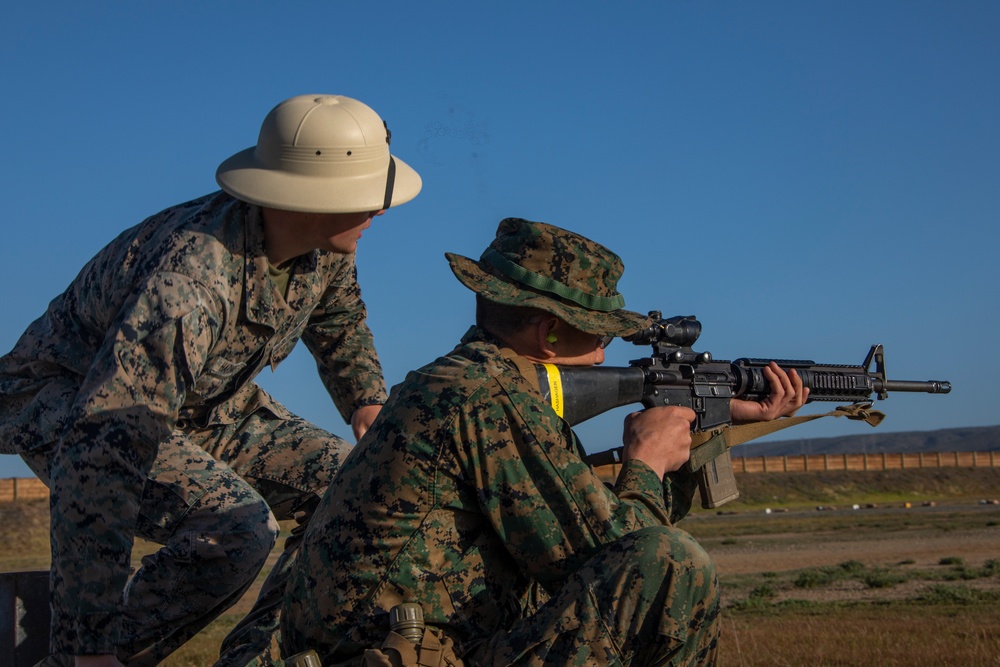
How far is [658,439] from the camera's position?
5.08m

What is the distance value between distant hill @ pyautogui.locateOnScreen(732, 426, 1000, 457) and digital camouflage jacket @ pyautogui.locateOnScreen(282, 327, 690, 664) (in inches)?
5875

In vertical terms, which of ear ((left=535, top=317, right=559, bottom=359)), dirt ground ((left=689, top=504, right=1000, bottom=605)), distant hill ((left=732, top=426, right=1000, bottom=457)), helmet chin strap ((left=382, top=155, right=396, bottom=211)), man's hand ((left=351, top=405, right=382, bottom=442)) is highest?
helmet chin strap ((left=382, top=155, right=396, bottom=211))

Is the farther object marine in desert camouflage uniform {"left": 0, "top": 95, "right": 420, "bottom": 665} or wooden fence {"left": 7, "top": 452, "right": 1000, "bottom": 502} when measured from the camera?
wooden fence {"left": 7, "top": 452, "right": 1000, "bottom": 502}

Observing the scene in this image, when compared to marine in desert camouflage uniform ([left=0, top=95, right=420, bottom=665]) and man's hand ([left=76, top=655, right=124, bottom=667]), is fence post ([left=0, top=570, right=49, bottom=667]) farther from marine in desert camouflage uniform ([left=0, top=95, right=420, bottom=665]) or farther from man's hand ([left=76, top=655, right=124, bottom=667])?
man's hand ([left=76, top=655, right=124, bottom=667])

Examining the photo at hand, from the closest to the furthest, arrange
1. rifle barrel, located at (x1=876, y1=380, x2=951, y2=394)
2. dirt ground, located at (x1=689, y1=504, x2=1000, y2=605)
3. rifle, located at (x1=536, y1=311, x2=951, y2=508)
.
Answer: rifle, located at (x1=536, y1=311, x2=951, y2=508) → rifle barrel, located at (x1=876, y1=380, x2=951, y2=394) → dirt ground, located at (x1=689, y1=504, x2=1000, y2=605)

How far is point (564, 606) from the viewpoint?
400 centimetres

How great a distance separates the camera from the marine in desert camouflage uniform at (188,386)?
4852 millimetres

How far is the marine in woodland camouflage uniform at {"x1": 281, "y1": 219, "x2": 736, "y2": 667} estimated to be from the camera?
4.00 meters

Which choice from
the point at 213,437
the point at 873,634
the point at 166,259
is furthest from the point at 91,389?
the point at 873,634

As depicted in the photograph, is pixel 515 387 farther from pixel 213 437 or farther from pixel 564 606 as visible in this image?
pixel 213 437

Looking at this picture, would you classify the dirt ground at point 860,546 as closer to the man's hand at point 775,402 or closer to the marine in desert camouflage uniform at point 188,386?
the man's hand at point 775,402

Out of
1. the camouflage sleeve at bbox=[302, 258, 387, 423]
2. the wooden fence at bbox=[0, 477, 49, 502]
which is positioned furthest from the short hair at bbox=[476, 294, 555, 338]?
the wooden fence at bbox=[0, 477, 49, 502]

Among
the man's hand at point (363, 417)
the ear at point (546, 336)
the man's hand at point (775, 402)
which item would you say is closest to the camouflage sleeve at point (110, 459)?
the ear at point (546, 336)

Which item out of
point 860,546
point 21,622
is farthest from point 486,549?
point 860,546
